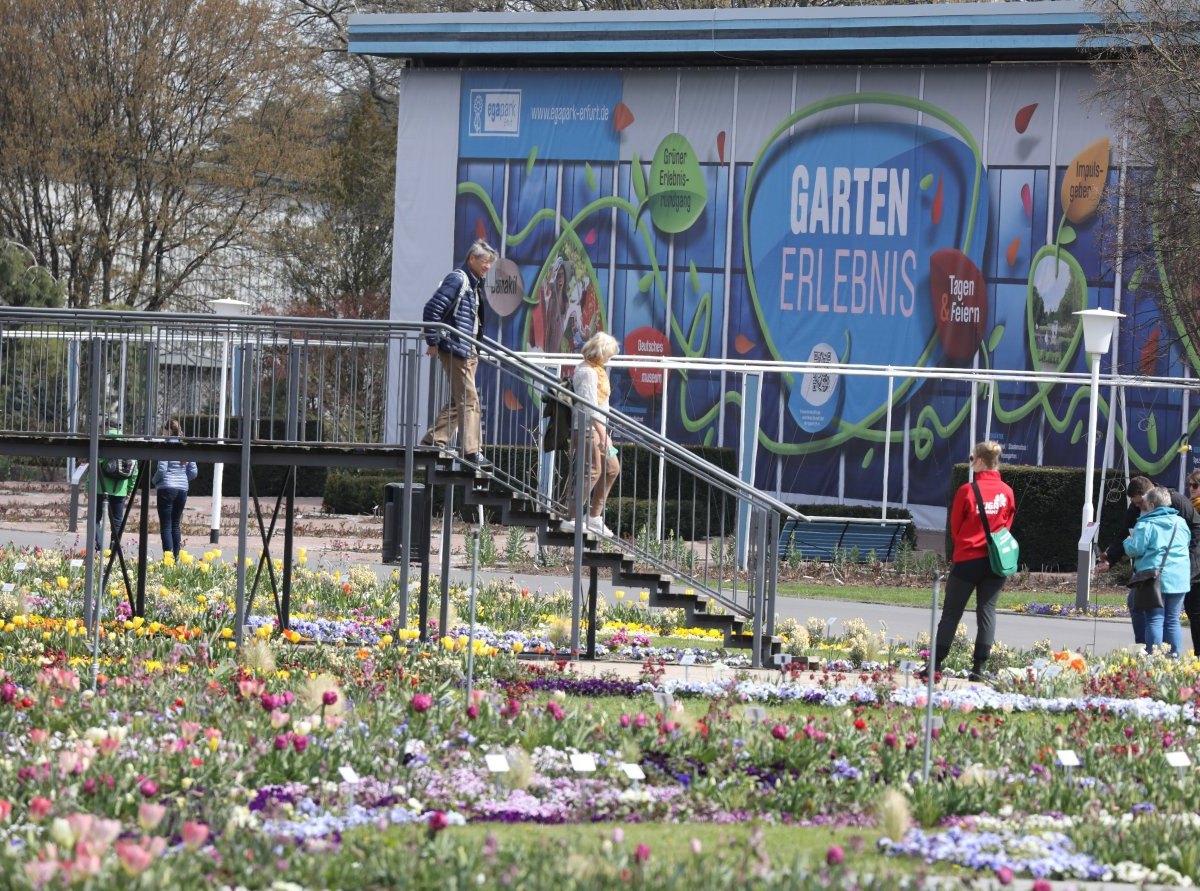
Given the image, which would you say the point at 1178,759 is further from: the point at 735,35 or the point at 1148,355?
the point at 735,35

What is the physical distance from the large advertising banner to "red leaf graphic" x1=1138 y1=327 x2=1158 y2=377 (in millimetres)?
109

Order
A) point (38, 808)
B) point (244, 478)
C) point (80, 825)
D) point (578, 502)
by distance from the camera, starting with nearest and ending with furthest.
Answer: point (80, 825) < point (38, 808) < point (244, 478) < point (578, 502)

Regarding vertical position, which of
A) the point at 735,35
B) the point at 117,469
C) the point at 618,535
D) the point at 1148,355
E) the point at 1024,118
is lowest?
the point at 618,535

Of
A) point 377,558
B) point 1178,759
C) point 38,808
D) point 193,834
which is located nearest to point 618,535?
point 1178,759

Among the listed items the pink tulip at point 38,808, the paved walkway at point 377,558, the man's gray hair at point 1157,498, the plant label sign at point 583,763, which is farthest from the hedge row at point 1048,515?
the pink tulip at point 38,808

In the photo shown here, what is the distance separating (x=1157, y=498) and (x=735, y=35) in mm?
20925

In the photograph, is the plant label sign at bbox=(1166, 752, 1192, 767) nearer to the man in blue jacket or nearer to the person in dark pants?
the person in dark pants

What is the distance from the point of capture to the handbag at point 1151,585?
1445 centimetres

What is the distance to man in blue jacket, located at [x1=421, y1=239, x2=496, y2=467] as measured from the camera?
14133mm

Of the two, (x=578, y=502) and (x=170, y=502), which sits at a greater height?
(x=578, y=502)

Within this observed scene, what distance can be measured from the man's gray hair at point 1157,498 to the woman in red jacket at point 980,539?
6.40ft

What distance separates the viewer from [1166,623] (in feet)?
48.4

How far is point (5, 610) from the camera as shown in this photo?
13.8 meters

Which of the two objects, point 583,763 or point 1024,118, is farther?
point 1024,118
